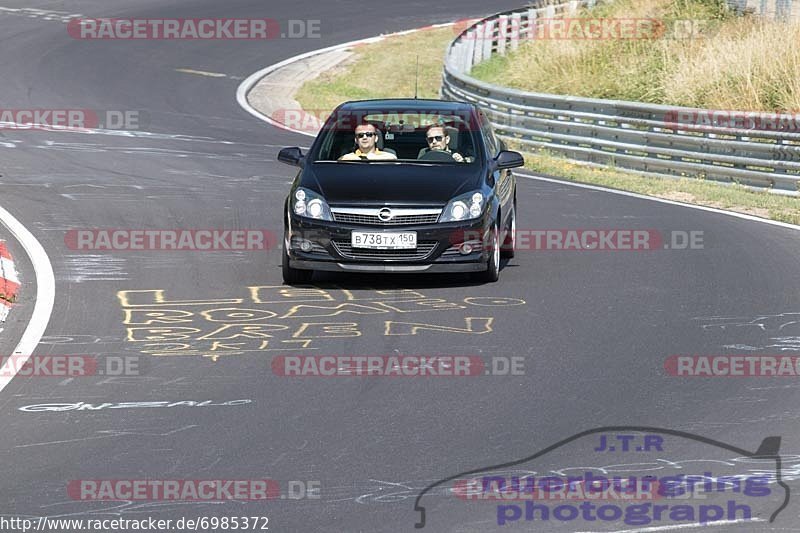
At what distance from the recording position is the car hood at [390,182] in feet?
40.9

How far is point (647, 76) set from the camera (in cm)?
2923

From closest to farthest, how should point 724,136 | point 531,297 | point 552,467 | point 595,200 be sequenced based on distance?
point 552,467 → point 531,297 → point 595,200 → point 724,136

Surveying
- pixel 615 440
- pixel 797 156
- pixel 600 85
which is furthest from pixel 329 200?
pixel 600 85

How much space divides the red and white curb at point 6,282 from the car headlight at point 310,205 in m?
2.43

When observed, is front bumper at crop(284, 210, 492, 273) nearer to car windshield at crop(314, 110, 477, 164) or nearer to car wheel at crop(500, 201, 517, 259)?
car windshield at crop(314, 110, 477, 164)

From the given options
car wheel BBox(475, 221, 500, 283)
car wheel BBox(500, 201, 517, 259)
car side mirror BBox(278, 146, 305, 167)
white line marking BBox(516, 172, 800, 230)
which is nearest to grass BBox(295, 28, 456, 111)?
white line marking BBox(516, 172, 800, 230)

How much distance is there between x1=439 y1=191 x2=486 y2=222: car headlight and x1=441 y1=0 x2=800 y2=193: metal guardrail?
8.20 metres

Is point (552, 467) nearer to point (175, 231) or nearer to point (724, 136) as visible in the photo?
point (175, 231)

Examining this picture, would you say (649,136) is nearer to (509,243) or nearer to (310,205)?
(509,243)

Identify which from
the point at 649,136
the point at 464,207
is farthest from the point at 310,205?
the point at 649,136

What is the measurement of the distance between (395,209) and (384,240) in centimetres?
29

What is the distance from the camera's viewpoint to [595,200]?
61.6 ft

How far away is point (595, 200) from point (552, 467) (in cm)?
1173

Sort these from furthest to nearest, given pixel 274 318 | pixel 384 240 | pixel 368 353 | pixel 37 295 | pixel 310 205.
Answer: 1. pixel 310 205
2. pixel 384 240
3. pixel 37 295
4. pixel 274 318
5. pixel 368 353
